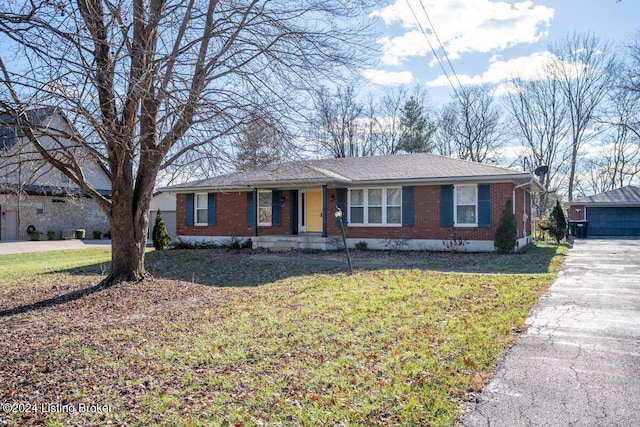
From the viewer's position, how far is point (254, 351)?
5.09 metres

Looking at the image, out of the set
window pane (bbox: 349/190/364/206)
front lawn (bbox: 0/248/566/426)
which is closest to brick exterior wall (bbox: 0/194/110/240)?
window pane (bbox: 349/190/364/206)

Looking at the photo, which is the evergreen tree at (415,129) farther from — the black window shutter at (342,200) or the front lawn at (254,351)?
the front lawn at (254,351)

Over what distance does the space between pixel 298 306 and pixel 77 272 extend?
8326 mm

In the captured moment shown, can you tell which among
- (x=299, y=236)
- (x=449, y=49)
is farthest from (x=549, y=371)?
(x=299, y=236)

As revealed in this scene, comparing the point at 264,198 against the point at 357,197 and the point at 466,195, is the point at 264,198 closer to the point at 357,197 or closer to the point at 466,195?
the point at 357,197

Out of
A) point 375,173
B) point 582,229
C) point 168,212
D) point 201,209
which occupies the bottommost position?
point 582,229

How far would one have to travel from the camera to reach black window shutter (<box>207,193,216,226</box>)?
2030cm

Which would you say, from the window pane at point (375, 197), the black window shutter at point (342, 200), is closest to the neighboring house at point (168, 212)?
the black window shutter at point (342, 200)

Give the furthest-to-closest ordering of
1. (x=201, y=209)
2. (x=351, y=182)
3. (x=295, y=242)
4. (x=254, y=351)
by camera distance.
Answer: (x=201, y=209)
(x=295, y=242)
(x=351, y=182)
(x=254, y=351)

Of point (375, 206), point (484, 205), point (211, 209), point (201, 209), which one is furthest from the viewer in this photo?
point (201, 209)

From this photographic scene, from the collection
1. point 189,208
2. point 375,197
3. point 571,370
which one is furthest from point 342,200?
point 571,370

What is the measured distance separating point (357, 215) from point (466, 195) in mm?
4136

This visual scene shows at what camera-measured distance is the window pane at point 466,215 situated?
16.0m

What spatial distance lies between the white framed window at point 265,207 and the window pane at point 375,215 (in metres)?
4.34
